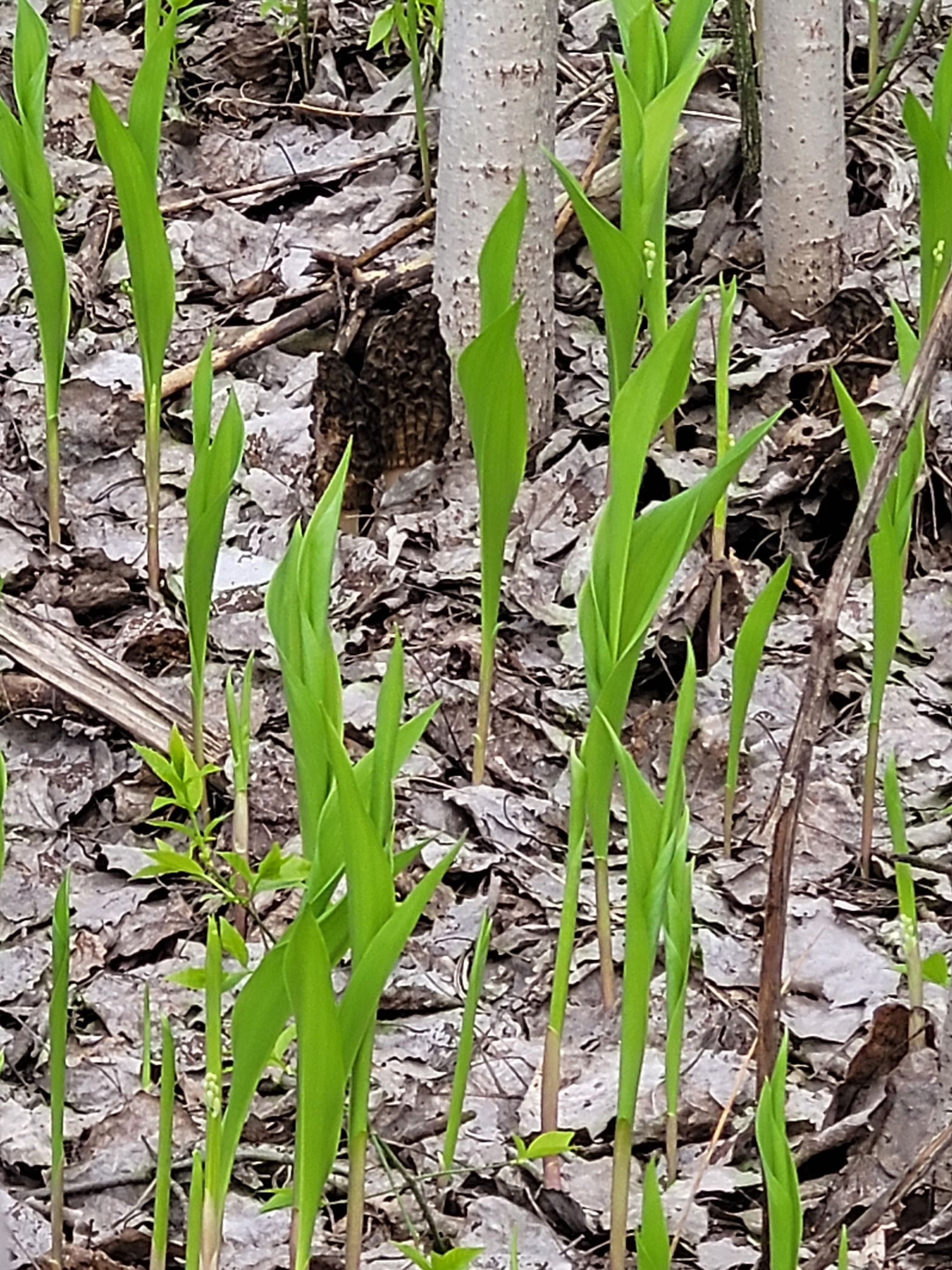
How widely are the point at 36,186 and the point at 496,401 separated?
1.90 feet

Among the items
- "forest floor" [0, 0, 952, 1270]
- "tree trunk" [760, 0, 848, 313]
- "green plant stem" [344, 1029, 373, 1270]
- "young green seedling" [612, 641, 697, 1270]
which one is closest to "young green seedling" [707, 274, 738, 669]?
"forest floor" [0, 0, 952, 1270]

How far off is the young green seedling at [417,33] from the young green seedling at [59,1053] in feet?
5.10

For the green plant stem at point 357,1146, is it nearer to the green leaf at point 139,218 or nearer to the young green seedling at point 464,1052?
the young green seedling at point 464,1052

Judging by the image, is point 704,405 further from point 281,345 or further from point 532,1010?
point 532,1010

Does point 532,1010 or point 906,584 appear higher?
point 906,584

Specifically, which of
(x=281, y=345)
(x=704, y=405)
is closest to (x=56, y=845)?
(x=281, y=345)

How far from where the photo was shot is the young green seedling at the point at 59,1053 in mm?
1004

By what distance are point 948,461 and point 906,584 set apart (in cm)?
17

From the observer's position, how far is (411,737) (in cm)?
109

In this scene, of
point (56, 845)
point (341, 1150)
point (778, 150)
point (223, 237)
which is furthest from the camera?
point (223, 237)

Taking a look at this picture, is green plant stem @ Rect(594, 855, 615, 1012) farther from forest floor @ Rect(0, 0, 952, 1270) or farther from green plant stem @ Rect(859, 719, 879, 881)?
green plant stem @ Rect(859, 719, 879, 881)

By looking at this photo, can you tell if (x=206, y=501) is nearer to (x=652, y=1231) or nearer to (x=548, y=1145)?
(x=548, y=1145)

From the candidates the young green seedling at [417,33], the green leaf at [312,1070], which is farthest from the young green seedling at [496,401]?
the young green seedling at [417,33]

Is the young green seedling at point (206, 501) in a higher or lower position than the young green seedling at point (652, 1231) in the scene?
higher
